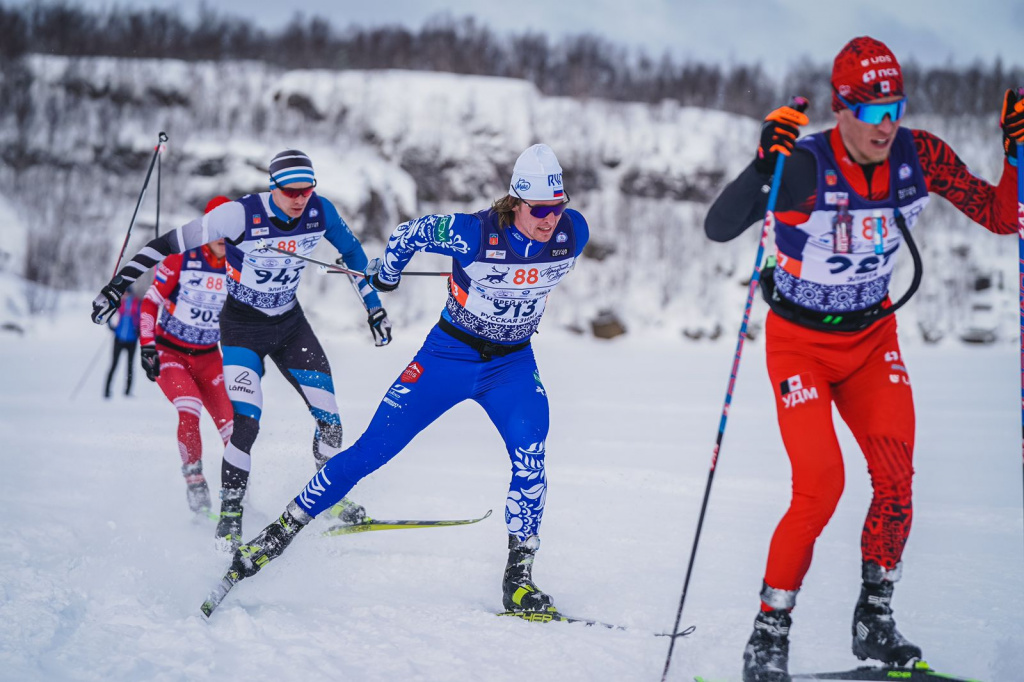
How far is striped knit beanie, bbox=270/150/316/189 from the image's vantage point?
5.01m

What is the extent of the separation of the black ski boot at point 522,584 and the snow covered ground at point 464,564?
134 millimetres

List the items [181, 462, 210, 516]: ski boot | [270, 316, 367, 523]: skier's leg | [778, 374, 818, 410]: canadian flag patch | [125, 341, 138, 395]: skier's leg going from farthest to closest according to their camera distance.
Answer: [125, 341, 138, 395]: skier's leg, [181, 462, 210, 516]: ski boot, [270, 316, 367, 523]: skier's leg, [778, 374, 818, 410]: canadian flag patch

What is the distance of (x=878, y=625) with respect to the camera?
9.78ft

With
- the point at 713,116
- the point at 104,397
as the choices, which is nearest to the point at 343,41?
the point at 713,116

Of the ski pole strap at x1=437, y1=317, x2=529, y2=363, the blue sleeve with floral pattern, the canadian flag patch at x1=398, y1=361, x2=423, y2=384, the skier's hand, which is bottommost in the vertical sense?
the canadian flag patch at x1=398, y1=361, x2=423, y2=384

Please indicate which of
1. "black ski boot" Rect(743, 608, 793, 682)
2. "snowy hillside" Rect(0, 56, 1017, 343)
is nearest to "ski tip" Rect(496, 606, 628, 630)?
"black ski boot" Rect(743, 608, 793, 682)

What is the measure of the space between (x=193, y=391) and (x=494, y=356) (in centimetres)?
297

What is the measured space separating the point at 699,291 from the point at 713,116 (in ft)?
36.2

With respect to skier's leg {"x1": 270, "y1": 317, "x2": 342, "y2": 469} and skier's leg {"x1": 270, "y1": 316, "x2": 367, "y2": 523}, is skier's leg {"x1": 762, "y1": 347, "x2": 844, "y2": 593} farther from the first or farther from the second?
skier's leg {"x1": 270, "y1": 317, "x2": 342, "y2": 469}

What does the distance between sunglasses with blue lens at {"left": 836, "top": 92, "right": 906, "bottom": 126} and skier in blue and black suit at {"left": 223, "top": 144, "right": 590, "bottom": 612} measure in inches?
58.8

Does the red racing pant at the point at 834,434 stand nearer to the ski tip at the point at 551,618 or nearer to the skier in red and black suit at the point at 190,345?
the ski tip at the point at 551,618

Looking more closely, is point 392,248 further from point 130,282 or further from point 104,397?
point 104,397

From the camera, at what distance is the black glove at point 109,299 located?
15.4 feet

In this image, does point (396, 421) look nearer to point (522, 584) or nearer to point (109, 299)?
point (522, 584)
